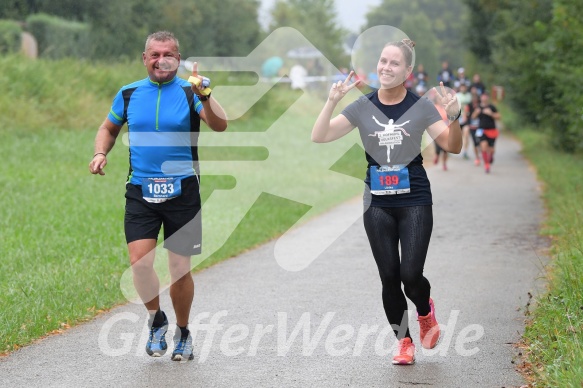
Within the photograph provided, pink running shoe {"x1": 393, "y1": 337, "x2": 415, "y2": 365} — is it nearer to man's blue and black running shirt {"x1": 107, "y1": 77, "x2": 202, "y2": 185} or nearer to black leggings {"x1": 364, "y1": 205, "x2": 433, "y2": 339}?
black leggings {"x1": 364, "y1": 205, "x2": 433, "y2": 339}

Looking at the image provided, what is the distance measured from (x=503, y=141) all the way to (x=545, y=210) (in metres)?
24.3

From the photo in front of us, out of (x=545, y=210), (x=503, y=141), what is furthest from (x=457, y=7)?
(x=545, y=210)

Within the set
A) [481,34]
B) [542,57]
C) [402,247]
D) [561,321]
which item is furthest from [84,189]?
[481,34]

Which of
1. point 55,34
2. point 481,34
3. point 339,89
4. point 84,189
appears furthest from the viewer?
point 481,34

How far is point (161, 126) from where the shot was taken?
20.7 feet

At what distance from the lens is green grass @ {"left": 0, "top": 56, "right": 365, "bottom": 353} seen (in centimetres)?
880

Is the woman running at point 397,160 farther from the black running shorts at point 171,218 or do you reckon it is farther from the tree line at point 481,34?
the tree line at point 481,34

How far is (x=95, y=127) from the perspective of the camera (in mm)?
25484

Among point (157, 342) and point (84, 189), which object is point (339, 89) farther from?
point (84, 189)

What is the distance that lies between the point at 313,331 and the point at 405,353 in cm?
117

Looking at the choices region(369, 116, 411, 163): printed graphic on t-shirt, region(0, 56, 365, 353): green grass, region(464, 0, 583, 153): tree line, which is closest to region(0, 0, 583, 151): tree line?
region(464, 0, 583, 153): tree line

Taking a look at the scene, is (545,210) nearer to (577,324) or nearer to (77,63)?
(577,324)

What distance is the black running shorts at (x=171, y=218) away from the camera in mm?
6375

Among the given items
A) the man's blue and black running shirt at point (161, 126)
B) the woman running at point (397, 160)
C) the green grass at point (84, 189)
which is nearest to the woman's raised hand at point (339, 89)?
the woman running at point (397, 160)
